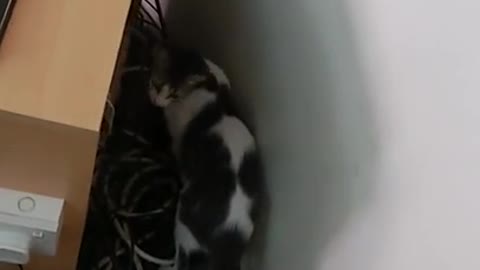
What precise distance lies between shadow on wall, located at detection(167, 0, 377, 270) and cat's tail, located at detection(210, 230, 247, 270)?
3cm

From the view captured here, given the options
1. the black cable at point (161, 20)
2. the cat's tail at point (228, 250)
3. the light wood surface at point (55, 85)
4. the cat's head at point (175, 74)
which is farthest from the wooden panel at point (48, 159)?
the black cable at point (161, 20)

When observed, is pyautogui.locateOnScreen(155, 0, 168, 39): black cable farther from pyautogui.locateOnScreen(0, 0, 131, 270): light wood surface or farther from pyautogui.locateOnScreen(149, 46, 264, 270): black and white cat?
pyautogui.locateOnScreen(0, 0, 131, 270): light wood surface

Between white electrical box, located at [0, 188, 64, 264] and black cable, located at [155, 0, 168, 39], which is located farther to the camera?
black cable, located at [155, 0, 168, 39]

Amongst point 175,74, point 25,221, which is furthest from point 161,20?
point 25,221

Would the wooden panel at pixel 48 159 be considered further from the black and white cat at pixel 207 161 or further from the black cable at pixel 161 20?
the black cable at pixel 161 20

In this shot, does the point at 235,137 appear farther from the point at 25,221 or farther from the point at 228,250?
the point at 25,221

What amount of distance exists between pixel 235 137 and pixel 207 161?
0.14 feet

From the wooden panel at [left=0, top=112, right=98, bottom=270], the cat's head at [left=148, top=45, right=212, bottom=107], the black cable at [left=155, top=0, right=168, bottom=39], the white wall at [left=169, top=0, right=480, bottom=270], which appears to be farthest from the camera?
the black cable at [left=155, top=0, right=168, bottom=39]

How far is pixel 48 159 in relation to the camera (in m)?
0.73

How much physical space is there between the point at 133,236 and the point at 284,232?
0.93 feet

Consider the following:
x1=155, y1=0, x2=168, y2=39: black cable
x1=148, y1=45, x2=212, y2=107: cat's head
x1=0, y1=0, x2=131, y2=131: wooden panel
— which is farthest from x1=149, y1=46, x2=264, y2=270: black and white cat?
x1=0, y1=0, x2=131, y2=131: wooden panel

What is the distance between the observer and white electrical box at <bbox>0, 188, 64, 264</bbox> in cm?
76

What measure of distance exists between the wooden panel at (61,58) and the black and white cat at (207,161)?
0.30 metres

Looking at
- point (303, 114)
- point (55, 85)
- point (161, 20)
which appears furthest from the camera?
point (161, 20)
